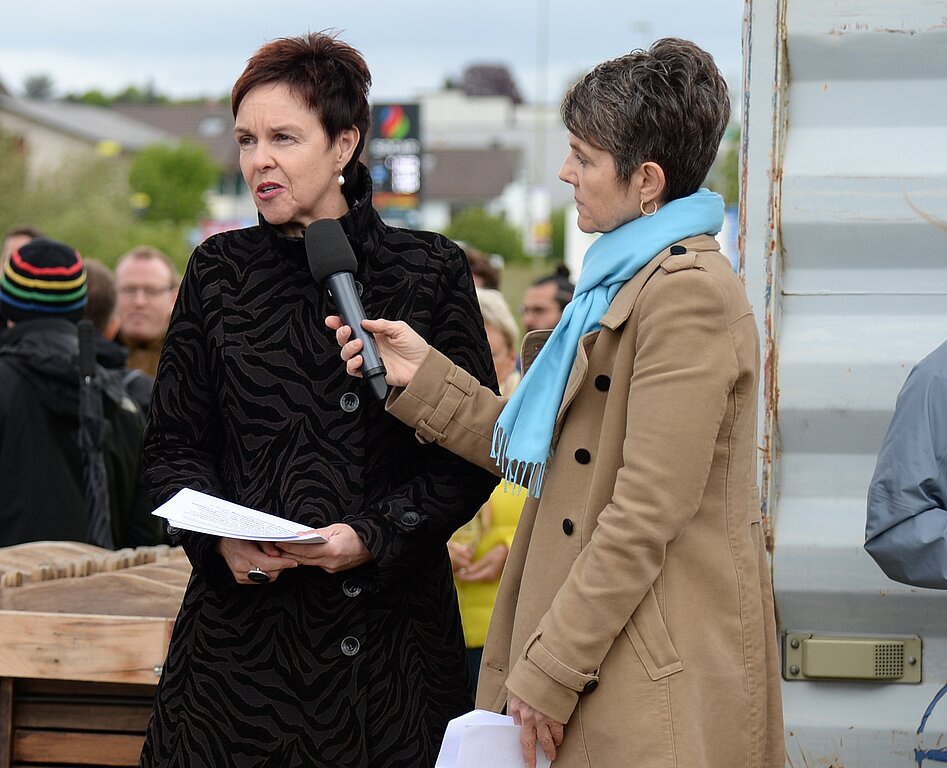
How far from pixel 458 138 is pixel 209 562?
102 meters

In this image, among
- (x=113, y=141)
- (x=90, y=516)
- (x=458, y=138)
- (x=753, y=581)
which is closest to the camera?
(x=753, y=581)

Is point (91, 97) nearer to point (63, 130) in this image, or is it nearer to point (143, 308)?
point (63, 130)

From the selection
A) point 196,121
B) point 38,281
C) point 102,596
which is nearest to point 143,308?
point 38,281

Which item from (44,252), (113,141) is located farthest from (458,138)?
(44,252)

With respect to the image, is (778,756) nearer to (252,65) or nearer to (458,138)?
(252,65)

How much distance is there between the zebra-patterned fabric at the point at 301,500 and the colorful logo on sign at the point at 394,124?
1246cm

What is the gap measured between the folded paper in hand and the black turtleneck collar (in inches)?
22.3

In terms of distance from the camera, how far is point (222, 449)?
278cm

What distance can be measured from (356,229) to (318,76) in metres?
0.32

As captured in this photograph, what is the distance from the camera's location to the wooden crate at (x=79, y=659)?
3350 millimetres

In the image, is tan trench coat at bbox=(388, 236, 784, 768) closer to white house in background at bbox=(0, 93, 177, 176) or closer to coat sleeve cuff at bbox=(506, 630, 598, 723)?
coat sleeve cuff at bbox=(506, 630, 598, 723)

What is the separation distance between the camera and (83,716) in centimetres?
347

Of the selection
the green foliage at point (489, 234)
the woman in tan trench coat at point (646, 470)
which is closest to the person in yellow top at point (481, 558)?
the woman in tan trench coat at point (646, 470)

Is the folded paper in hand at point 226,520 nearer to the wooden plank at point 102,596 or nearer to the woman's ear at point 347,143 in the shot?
the woman's ear at point 347,143
